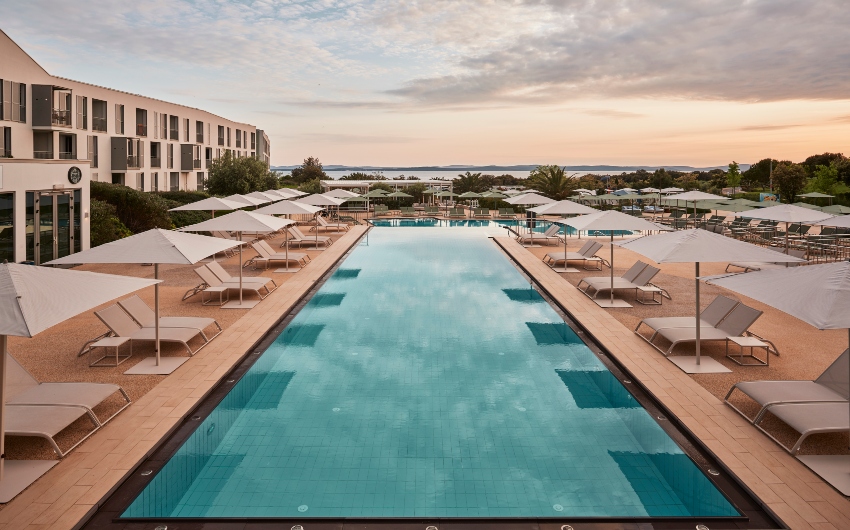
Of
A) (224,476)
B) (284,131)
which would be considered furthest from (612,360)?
(284,131)

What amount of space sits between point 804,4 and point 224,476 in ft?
74.2

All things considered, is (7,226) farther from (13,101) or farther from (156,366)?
(13,101)

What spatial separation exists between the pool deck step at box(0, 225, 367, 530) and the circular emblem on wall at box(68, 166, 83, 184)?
910 cm

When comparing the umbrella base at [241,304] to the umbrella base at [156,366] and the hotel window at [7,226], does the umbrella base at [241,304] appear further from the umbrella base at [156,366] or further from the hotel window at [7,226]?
the hotel window at [7,226]

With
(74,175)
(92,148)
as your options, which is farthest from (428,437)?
(92,148)

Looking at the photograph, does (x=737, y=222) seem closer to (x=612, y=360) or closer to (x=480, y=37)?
(x=480, y=37)

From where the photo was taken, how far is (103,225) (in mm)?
18234

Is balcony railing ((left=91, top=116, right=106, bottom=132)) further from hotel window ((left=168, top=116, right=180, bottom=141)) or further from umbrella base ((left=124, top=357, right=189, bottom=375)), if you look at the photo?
umbrella base ((left=124, top=357, right=189, bottom=375))

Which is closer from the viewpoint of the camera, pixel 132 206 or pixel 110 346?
pixel 110 346

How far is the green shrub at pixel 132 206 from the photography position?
21.1m

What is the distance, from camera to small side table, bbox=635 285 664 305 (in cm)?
1207

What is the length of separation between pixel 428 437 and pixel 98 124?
3413 cm

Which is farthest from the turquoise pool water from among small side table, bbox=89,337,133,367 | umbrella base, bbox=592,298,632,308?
small side table, bbox=89,337,133,367

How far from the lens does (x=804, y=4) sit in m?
19.9
